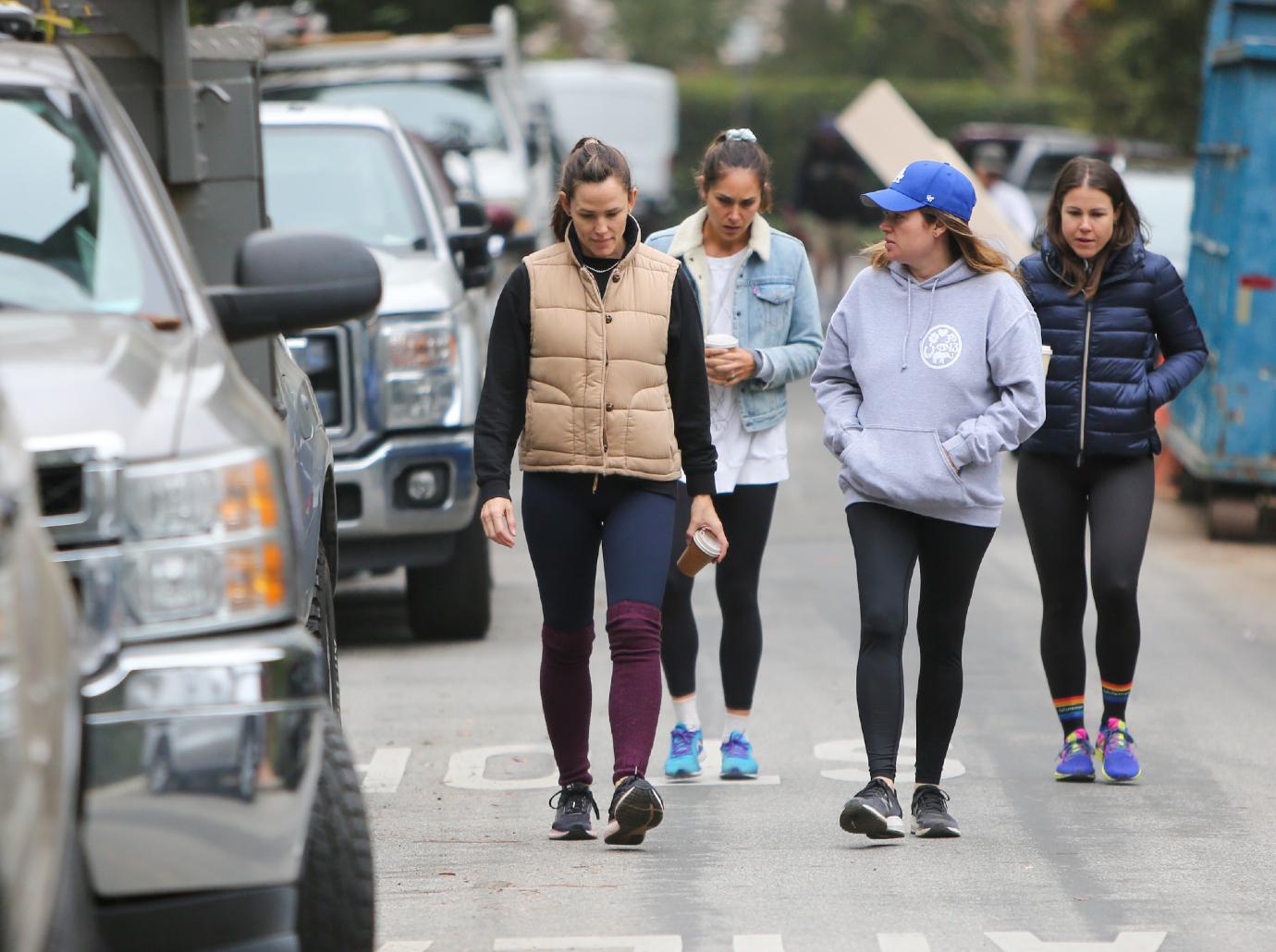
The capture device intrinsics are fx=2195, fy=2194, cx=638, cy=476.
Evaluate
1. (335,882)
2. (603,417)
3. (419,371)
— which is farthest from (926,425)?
(419,371)

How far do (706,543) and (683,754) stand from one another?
1039 millimetres

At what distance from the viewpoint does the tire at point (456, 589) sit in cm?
875

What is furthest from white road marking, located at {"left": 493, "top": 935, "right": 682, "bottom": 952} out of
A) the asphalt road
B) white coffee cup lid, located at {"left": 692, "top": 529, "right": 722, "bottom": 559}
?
white coffee cup lid, located at {"left": 692, "top": 529, "right": 722, "bottom": 559}

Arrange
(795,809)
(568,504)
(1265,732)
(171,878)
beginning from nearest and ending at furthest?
1. (171,878)
2. (568,504)
3. (795,809)
4. (1265,732)

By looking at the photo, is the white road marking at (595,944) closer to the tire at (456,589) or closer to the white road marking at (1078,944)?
the white road marking at (1078,944)

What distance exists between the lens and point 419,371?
845cm

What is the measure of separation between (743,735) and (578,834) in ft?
3.09

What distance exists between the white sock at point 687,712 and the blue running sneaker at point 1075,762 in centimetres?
109

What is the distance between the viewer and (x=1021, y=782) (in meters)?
6.48

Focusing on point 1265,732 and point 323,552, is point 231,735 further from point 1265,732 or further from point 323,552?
point 1265,732

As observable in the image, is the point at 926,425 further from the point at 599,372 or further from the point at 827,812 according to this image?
the point at 827,812

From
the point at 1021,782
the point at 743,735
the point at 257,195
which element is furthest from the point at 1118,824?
the point at 257,195

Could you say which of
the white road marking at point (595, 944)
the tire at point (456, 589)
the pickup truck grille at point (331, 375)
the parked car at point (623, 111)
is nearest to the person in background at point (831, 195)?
the parked car at point (623, 111)

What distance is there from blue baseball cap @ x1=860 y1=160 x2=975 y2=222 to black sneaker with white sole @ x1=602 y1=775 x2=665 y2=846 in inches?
63.6
